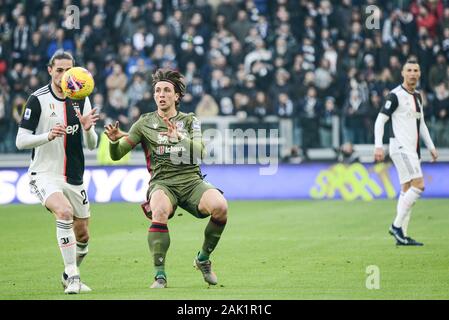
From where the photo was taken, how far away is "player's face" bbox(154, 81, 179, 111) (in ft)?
35.3

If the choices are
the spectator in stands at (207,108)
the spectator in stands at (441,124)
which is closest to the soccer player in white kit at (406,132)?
the spectator in stands at (441,124)

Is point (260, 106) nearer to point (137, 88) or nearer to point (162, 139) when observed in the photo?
point (137, 88)

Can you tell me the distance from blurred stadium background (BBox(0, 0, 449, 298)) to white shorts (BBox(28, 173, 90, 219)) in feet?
34.9

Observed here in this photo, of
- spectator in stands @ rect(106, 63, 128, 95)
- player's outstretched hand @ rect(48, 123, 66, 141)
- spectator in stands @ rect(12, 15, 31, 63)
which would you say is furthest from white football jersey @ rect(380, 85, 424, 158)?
spectator in stands @ rect(12, 15, 31, 63)

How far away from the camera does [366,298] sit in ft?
31.2

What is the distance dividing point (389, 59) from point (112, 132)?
15719mm

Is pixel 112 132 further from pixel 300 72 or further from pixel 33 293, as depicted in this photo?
pixel 300 72

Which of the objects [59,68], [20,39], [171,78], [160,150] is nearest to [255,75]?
[20,39]

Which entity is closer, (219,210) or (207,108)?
(219,210)

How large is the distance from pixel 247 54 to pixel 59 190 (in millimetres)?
15889

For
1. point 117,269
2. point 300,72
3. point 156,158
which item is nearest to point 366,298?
point 156,158

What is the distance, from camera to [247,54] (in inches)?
1023

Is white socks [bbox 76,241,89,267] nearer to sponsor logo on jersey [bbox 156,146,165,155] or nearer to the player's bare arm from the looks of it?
sponsor logo on jersey [bbox 156,146,165,155]

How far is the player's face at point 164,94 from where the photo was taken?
10758 millimetres
